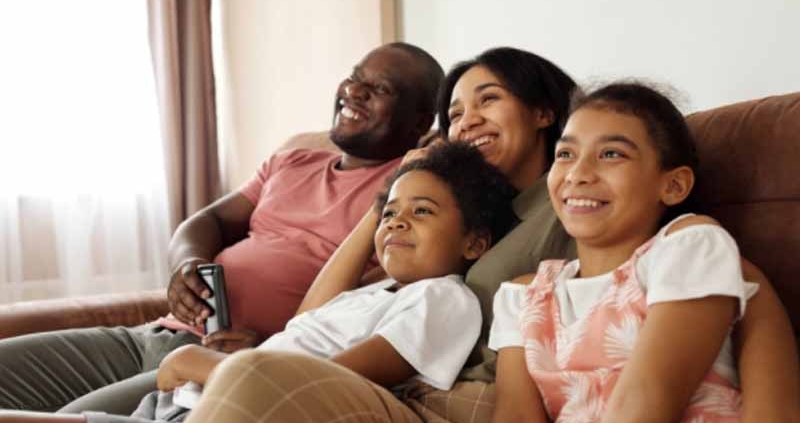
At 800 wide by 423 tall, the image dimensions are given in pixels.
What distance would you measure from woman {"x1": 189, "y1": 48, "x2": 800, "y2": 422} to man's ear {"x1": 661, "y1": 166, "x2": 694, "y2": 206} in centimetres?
13

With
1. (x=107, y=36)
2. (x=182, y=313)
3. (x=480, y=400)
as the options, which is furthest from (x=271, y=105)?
(x=480, y=400)

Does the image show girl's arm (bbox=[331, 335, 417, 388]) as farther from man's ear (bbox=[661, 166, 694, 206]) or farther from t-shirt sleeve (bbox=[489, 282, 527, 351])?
man's ear (bbox=[661, 166, 694, 206])

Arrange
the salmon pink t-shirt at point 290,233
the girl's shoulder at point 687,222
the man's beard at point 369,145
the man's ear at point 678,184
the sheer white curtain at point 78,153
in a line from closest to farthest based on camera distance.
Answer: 1. the girl's shoulder at point 687,222
2. the man's ear at point 678,184
3. the salmon pink t-shirt at point 290,233
4. the man's beard at point 369,145
5. the sheer white curtain at point 78,153

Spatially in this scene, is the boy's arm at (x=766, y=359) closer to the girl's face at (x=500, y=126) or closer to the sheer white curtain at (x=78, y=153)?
the girl's face at (x=500, y=126)

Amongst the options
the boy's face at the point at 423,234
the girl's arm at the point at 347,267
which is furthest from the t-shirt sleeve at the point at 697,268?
the girl's arm at the point at 347,267

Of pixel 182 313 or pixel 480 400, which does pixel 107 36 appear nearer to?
pixel 182 313

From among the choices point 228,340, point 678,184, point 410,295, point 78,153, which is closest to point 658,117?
point 678,184

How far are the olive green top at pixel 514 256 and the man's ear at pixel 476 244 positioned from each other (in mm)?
94

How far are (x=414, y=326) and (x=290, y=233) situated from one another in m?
0.79

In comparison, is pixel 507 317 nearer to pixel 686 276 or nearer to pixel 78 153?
pixel 686 276

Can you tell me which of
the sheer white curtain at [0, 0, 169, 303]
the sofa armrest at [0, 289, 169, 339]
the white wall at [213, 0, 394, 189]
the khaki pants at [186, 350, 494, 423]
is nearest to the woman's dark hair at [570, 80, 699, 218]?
the khaki pants at [186, 350, 494, 423]

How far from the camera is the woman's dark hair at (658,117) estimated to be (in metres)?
1.24

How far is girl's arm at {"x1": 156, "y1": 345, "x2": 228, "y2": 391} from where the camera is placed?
1.34 meters

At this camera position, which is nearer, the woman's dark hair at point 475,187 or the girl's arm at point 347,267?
the woman's dark hair at point 475,187
